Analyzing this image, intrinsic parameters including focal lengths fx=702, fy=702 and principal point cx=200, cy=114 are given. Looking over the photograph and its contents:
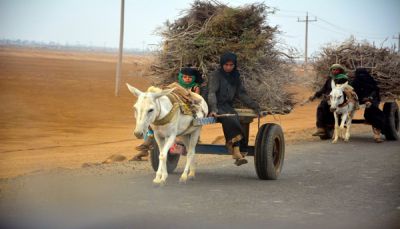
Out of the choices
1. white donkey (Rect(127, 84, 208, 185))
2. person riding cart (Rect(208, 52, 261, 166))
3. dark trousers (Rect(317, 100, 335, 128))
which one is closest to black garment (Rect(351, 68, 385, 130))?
dark trousers (Rect(317, 100, 335, 128))

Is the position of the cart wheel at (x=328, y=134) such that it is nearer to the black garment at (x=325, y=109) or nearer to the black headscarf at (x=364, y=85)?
the black garment at (x=325, y=109)

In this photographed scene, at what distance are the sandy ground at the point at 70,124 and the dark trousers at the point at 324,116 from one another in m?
0.75

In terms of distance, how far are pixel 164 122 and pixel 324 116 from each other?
9.84m

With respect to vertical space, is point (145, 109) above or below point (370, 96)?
below

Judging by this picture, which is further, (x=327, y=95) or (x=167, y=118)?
(x=327, y=95)

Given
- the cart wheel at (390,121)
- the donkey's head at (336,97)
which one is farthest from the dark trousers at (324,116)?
the cart wheel at (390,121)

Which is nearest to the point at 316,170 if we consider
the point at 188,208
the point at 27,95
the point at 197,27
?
the point at 197,27

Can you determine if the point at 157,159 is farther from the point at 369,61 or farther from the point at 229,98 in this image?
the point at 369,61

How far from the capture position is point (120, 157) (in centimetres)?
1506

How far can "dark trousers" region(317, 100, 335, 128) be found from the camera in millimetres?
18984

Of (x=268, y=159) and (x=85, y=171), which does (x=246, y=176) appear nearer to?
(x=268, y=159)

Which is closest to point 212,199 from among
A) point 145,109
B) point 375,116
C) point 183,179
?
point 183,179

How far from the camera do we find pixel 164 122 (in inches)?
395

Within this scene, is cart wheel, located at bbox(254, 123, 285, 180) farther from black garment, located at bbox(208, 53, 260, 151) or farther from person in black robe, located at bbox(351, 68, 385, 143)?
person in black robe, located at bbox(351, 68, 385, 143)
